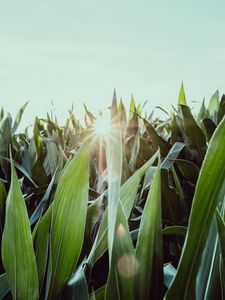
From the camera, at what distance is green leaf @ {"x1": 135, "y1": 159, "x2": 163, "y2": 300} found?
30 cm

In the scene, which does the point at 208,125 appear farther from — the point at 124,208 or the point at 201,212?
the point at 201,212

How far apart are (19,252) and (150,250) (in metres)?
0.12

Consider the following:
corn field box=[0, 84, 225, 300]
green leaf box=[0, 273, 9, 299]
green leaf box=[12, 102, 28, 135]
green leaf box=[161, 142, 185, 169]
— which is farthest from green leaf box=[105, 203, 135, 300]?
green leaf box=[12, 102, 28, 135]

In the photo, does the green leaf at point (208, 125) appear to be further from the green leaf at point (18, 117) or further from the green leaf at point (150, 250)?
the green leaf at point (18, 117)

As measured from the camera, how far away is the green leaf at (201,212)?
0.23 metres

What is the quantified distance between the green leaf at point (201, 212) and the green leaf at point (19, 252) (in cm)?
13

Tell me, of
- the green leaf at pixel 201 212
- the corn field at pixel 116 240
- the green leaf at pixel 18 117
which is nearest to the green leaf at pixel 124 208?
the corn field at pixel 116 240

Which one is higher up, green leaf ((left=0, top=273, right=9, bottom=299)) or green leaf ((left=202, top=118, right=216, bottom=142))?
green leaf ((left=202, top=118, right=216, bottom=142))

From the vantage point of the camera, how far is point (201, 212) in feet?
0.79

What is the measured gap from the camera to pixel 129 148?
86 centimetres

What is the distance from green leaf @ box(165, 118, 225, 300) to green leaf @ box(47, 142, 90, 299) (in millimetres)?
119

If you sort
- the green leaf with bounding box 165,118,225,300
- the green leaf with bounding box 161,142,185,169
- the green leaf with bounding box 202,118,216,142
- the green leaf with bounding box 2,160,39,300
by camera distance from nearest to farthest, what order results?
1. the green leaf with bounding box 165,118,225,300
2. the green leaf with bounding box 2,160,39,300
3. the green leaf with bounding box 161,142,185,169
4. the green leaf with bounding box 202,118,216,142

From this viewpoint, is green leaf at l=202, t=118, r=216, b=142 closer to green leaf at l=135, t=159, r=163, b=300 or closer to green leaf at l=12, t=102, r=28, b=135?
green leaf at l=135, t=159, r=163, b=300

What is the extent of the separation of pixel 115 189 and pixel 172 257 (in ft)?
0.97
